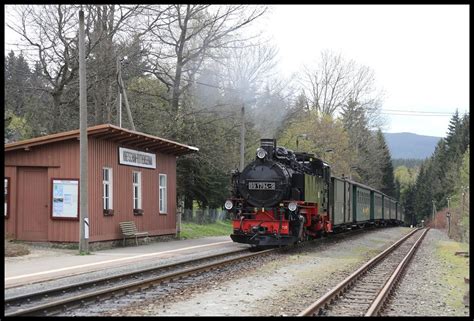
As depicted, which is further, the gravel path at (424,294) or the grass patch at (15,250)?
the grass patch at (15,250)

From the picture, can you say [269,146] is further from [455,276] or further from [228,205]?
[455,276]

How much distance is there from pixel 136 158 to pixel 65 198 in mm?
3694

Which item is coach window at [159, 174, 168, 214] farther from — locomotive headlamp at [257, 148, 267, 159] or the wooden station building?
locomotive headlamp at [257, 148, 267, 159]

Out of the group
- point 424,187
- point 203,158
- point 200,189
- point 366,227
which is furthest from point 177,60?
point 424,187

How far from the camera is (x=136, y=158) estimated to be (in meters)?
20.8

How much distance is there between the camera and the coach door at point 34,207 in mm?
17906

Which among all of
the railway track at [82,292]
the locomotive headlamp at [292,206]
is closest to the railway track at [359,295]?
the railway track at [82,292]

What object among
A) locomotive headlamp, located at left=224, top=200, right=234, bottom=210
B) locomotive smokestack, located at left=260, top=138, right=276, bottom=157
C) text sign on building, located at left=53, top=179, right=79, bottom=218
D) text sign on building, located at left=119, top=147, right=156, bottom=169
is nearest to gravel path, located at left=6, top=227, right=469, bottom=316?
locomotive headlamp, located at left=224, top=200, right=234, bottom=210

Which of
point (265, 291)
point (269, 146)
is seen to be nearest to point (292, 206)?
point (269, 146)

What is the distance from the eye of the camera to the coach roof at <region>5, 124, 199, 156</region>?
17.6 metres

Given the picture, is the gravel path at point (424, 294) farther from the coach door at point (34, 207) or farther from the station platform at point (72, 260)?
the coach door at point (34, 207)

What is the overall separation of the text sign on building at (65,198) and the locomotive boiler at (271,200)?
4511mm

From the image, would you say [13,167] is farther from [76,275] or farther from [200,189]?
[200,189]

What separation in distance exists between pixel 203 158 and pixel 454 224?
15723 millimetres
